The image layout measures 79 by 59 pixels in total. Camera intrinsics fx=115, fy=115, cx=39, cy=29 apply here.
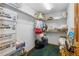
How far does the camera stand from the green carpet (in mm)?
1326

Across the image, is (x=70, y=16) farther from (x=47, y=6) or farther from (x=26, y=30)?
(x=26, y=30)

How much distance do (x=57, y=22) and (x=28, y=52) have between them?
489 mm

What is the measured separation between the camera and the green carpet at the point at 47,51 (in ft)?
4.35

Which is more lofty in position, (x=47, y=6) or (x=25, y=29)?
(x=47, y=6)

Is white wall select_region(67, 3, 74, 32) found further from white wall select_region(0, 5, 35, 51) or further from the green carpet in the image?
white wall select_region(0, 5, 35, 51)

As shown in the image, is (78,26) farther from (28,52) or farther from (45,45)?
(28,52)

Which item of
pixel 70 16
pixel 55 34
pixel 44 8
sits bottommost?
pixel 55 34

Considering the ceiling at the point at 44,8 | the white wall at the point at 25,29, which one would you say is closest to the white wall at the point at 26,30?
the white wall at the point at 25,29

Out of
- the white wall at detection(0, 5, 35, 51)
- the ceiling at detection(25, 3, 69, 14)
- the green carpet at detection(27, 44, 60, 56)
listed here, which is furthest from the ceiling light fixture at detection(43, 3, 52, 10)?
the green carpet at detection(27, 44, 60, 56)

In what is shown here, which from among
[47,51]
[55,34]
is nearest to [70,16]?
[55,34]

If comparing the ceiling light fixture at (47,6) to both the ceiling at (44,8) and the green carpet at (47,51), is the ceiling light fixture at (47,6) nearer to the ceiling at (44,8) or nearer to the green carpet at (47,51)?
the ceiling at (44,8)

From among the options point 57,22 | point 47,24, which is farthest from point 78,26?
point 47,24

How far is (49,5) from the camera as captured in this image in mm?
1331

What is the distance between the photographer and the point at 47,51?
4.41 feet
